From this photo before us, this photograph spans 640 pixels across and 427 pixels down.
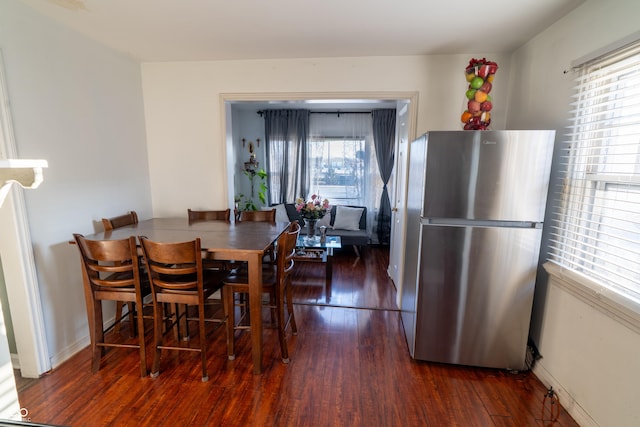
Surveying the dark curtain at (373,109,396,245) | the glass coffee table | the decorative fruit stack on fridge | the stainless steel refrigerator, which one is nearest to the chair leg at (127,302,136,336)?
the glass coffee table

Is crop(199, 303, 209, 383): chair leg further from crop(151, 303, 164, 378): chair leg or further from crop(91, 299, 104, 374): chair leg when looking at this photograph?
crop(91, 299, 104, 374): chair leg

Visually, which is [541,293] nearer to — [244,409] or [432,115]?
[432,115]

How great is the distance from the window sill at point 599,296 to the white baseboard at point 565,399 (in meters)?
0.61

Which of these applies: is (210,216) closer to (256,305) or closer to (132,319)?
(132,319)

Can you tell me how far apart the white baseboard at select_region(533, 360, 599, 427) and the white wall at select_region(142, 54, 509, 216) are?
1.99 meters

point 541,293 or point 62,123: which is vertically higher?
point 62,123

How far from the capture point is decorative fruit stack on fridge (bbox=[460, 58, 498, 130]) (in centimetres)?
209

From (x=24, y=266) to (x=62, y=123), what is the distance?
102 centimetres

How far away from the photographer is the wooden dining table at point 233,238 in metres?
1.87

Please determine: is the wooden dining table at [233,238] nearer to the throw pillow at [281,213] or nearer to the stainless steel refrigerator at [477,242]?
the stainless steel refrigerator at [477,242]

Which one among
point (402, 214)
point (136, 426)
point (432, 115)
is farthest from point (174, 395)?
point (432, 115)

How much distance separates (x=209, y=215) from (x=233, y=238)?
0.95 metres

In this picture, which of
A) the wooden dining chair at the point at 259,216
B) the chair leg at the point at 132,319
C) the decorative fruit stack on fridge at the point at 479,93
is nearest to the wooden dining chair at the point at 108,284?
the chair leg at the point at 132,319

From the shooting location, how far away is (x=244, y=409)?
1.72 m
